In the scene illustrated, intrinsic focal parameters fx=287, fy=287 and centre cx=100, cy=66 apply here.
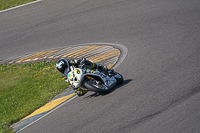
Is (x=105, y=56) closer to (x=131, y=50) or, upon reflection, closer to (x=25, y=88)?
(x=131, y=50)

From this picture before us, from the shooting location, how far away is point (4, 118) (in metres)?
9.40

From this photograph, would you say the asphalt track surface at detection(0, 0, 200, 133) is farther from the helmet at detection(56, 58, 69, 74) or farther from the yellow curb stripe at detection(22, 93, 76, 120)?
the helmet at detection(56, 58, 69, 74)

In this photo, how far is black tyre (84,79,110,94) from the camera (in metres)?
7.76

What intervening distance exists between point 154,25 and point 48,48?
4929 mm

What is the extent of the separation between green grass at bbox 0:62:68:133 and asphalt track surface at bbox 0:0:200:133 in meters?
1.16

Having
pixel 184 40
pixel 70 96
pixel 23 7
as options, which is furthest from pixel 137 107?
pixel 23 7

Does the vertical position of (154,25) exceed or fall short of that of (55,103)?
it exceeds it

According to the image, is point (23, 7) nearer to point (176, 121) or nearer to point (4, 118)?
point (4, 118)

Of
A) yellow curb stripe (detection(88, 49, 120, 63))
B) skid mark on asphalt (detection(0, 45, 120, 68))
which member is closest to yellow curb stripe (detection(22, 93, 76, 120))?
skid mark on asphalt (detection(0, 45, 120, 68))

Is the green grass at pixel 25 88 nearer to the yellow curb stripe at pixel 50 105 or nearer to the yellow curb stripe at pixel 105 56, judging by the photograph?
the yellow curb stripe at pixel 50 105

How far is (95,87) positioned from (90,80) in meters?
0.31

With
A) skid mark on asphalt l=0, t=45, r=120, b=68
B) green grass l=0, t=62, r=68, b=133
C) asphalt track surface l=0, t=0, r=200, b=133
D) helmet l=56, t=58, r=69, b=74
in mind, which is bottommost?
green grass l=0, t=62, r=68, b=133

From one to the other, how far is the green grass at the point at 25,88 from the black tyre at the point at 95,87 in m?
2.31

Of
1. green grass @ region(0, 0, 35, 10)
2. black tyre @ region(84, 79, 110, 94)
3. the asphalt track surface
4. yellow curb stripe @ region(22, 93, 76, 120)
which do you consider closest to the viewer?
the asphalt track surface
